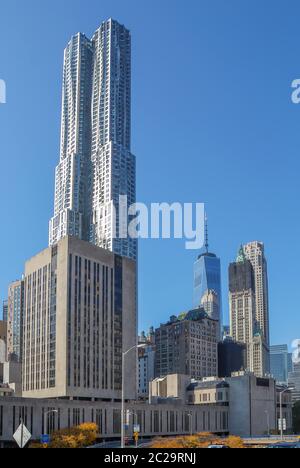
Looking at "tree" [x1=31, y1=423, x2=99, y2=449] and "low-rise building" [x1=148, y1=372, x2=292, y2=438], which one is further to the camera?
"low-rise building" [x1=148, y1=372, x2=292, y2=438]

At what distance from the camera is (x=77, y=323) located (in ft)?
541

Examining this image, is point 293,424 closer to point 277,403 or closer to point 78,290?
point 277,403

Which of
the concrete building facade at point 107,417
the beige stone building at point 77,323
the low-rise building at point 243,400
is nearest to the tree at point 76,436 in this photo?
the concrete building facade at point 107,417

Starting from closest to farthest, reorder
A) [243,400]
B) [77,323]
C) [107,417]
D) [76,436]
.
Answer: [76,436] < [107,417] < [77,323] < [243,400]

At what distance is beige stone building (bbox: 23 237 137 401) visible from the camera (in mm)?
161375

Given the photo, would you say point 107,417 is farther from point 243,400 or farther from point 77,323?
point 243,400

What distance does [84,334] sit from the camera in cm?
16638

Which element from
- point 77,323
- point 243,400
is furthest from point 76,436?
Result: point 243,400

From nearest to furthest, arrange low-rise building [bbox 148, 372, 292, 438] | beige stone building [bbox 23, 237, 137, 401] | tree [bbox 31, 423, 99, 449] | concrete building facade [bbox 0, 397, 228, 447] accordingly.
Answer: tree [bbox 31, 423, 99, 449], concrete building facade [bbox 0, 397, 228, 447], beige stone building [bbox 23, 237, 137, 401], low-rise building [bbox 148, 372, 292, 438]

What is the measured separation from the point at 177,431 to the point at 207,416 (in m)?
12.4

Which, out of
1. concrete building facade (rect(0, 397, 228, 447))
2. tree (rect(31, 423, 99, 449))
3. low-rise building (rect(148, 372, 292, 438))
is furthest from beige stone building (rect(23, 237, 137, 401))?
tree (rect(31, 423, 99, 449))

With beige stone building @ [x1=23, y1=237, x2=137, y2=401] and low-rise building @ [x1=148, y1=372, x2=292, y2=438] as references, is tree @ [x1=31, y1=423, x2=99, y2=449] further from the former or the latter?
low-rise building @ [x1=148, y1=372, x2=292, y2=438]

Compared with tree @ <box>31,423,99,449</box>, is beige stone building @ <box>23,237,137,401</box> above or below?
above
